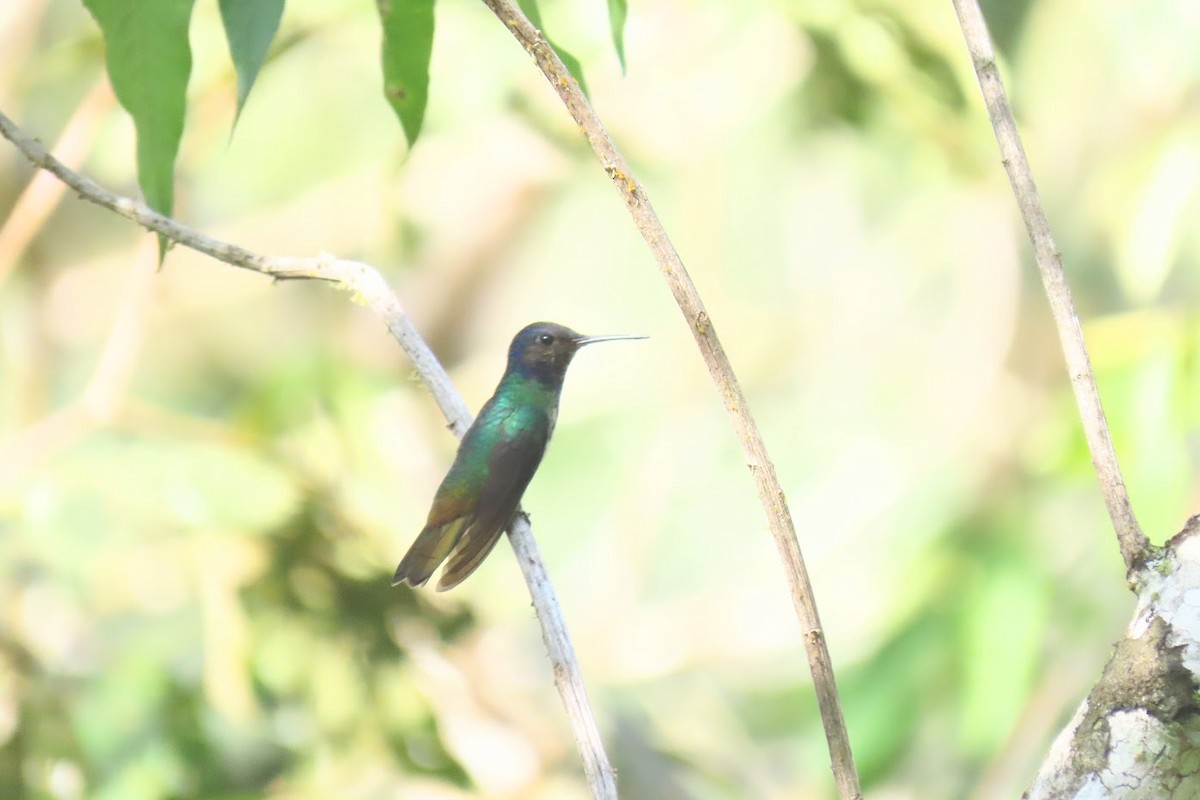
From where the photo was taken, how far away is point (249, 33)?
5.64 ft

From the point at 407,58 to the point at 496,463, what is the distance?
922 mm

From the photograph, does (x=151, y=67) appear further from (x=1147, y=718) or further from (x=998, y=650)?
(x=998, y=650)

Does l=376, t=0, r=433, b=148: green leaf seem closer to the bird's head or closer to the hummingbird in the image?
the hummingbird

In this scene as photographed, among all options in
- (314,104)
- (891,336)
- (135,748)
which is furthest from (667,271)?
(891,336)

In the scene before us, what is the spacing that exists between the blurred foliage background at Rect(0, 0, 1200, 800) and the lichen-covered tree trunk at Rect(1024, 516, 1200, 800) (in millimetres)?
2234

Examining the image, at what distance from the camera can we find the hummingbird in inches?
98.5

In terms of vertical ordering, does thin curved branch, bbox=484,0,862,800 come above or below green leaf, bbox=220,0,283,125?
below

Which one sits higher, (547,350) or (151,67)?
(547,350)

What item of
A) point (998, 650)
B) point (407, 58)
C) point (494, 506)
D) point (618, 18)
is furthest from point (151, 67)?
point (998, 650)

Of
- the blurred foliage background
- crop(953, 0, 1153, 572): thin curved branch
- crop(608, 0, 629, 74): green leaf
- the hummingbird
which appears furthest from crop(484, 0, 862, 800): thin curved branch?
the blurred foliage background

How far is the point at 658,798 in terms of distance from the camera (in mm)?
4469

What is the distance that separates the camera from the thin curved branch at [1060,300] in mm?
1392

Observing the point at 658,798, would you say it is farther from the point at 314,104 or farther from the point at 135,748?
the point at 314,104

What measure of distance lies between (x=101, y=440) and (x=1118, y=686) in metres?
3.74
